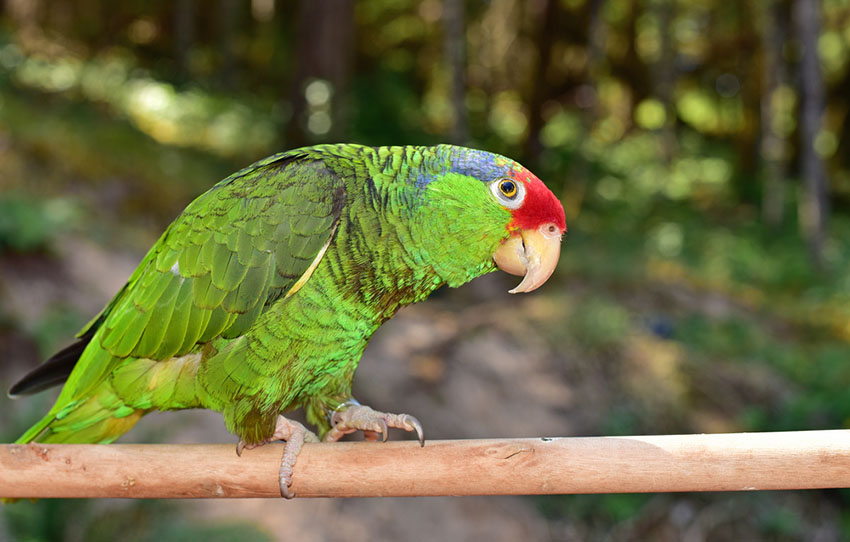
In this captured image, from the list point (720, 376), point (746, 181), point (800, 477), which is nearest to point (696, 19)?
point (746, 181)

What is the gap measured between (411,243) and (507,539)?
16.7 feet

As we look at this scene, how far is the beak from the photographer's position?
6.89ft

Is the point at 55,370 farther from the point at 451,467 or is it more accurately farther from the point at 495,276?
the point at 495,276

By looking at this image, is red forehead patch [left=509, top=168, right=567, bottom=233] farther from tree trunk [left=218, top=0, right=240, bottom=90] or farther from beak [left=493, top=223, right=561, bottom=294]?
tree trunk [left=218, top=0, right=240, bottom=90]

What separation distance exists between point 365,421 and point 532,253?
82 cm

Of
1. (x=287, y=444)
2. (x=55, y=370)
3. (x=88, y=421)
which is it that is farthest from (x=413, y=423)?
(x=55, y=370)

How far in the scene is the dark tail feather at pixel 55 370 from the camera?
98.3 inches

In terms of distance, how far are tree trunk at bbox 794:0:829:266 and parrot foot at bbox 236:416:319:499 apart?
34.3 ft

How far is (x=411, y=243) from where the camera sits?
6.96 ft

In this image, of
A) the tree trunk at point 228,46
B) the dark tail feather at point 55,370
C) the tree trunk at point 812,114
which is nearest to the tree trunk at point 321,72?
the tree trunk at point 228,46

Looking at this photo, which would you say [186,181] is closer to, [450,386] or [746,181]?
[450,386]

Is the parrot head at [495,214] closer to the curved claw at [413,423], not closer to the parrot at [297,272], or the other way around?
the parrot at [297,272]

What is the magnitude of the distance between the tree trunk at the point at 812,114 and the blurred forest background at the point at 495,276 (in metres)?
0.03

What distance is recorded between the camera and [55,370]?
8.47ft
